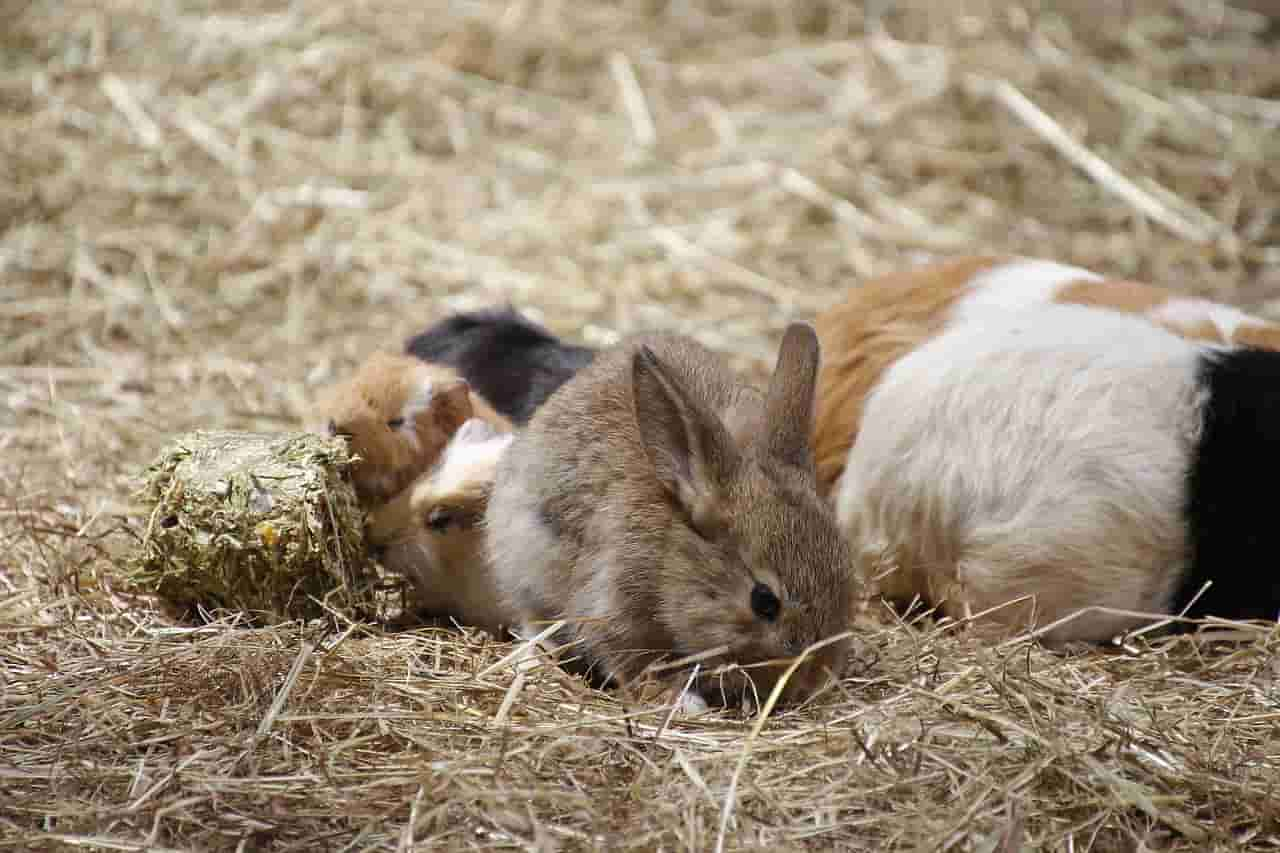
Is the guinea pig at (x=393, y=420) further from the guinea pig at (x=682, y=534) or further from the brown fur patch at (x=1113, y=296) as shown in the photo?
the brown fur patch at (x=1113, y=296)

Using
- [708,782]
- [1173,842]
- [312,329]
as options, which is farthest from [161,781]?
[312,329]

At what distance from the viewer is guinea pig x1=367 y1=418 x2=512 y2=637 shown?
392 cm

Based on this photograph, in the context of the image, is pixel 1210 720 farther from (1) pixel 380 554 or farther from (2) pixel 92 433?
(2) pixel 92 433

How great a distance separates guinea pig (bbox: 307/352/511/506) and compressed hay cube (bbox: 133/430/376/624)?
29 centimetres

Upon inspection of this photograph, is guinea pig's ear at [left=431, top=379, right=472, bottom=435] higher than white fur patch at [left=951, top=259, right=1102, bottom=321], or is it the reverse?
white fur patch at [left=951, top=259, right=1102, bottom=321]

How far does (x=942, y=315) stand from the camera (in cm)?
435

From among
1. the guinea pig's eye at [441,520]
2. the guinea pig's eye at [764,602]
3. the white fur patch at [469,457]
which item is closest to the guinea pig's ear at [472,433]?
the white fur patch at [469,457]

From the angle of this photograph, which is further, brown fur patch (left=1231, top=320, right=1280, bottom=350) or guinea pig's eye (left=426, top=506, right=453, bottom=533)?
brown fur patch (left=1231, top=320, right=1280, bottom=350)

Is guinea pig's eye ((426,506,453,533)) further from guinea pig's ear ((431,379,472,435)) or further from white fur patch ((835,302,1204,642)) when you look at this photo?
white fur patch ((835,302,1204,642))

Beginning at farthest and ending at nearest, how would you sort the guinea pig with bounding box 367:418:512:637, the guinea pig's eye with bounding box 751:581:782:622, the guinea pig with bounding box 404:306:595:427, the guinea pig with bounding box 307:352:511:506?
the guinea pig with bounding box 404:306:595:427 < the guinea pig with bounding box 307:352:511:506 < the guinea pig with bounding box 367:418:512:637 < the guinea pig's eye with bounding box 751:581:782:622

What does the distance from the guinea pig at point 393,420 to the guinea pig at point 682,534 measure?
62 cm

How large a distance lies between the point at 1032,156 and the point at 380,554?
194 inches

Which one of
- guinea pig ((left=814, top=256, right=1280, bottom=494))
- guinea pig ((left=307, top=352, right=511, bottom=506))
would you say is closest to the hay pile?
guinea pig ((left=307, top=352, right=511, bottom=506))

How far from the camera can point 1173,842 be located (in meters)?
2.84
